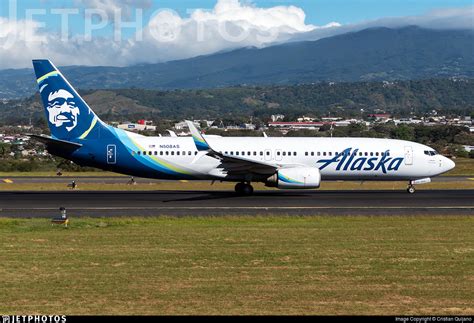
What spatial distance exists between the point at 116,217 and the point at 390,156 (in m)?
19.3

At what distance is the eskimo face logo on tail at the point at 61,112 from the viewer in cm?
4300

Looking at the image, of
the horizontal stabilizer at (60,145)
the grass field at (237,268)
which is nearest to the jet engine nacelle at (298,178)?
the horizontal stabilizer at (60,145)

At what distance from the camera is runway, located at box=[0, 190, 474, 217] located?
34.3 meters

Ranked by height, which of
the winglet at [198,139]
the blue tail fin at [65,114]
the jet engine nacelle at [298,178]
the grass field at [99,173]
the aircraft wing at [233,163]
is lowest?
the grass field at [99,173]

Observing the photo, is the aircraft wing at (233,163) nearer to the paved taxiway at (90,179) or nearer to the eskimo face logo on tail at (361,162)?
the eskimo face logo on tail at (361,162)

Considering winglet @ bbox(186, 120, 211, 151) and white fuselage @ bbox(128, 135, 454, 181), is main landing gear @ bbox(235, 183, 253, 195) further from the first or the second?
winglet @ bbox(186, 120, 211, 151)

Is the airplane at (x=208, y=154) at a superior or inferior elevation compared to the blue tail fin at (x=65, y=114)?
inferior

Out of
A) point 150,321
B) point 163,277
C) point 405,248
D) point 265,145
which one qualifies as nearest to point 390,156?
point 265,145

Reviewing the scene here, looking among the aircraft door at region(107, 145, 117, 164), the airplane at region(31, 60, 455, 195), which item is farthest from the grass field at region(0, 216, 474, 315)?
the aircraft door at region(107, 145, 117, 164)

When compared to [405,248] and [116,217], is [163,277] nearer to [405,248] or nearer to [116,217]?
[405,248]

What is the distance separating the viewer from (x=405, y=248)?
73.2 feet

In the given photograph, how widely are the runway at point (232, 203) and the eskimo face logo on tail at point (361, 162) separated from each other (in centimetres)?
152

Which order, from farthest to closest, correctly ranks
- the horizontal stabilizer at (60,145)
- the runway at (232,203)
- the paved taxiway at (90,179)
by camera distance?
the paved taxiway at (90,179) → the horizontal stabilizer at (60,145) → the runway at (232,203)

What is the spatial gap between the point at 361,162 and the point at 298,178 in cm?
479
